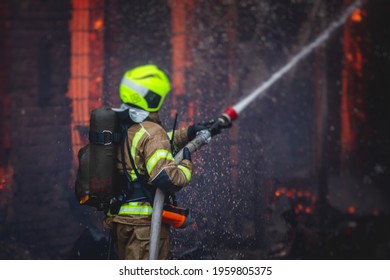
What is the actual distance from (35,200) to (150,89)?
9.85 feet

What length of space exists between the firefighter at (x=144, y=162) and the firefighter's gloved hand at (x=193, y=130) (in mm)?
200

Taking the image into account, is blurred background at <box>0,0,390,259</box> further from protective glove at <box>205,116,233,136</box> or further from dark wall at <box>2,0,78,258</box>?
protective glove at <box>205,116,233,136</box>

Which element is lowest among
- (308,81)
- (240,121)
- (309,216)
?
(309,216)

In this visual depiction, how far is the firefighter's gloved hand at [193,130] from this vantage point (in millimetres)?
3660

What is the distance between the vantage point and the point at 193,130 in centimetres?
369

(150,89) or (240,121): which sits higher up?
(150,89)

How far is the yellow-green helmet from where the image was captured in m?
3.43

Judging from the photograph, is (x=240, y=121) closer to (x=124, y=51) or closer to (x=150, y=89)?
(x=124, y=51)

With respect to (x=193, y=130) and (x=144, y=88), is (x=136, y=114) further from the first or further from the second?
(x=193, y=130)

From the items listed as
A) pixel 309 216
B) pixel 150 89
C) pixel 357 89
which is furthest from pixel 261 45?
pixel 150 89

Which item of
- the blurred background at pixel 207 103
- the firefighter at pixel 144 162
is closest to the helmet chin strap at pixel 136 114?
the firefighter at pixel 144 162

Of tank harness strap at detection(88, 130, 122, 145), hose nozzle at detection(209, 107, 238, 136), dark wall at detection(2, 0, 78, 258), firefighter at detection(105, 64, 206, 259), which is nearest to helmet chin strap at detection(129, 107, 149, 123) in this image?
firefighter at detection(105, 64, 206, 259)

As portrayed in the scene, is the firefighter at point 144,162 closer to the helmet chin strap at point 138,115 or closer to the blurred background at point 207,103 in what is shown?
the helmet chin strap at point 138,115

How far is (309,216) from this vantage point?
656 cm
